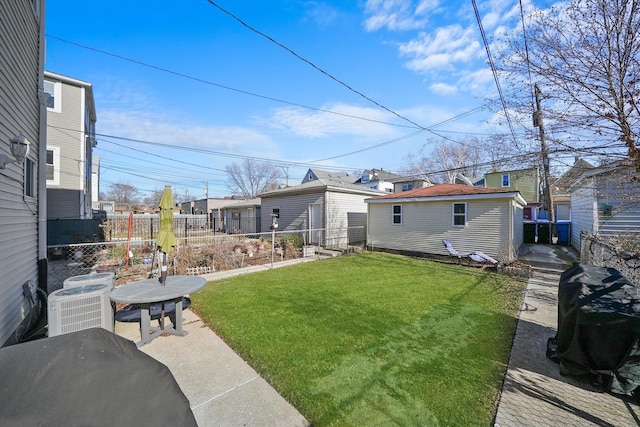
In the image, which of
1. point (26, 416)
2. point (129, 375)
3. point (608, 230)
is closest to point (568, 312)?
point (129, 375)

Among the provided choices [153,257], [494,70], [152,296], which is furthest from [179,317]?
[494,70]

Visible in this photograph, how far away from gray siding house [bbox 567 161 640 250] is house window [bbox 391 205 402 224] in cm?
587

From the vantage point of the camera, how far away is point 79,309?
3234 millimetres

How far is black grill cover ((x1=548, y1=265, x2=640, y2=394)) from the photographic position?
104 inches

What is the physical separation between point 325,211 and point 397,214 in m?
3.44

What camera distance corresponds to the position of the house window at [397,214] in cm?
1226

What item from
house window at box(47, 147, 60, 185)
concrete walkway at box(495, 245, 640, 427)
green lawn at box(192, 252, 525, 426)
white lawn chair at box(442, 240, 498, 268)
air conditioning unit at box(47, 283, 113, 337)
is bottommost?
concrete walkway at box(495, 245, 640, 427)

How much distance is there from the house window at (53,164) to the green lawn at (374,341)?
411 inches

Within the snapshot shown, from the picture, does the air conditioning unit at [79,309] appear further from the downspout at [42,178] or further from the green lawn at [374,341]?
the downspout at [42,178]

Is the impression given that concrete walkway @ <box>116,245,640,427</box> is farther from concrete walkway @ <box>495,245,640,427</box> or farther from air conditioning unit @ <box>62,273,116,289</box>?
air conditioning unit @ <box>62,273,116,289</box>

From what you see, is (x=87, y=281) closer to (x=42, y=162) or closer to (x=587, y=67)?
(x=42, y=162)

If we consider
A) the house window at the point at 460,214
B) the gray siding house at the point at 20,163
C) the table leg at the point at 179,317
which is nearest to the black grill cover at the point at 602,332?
the table leg at the point at 179,317

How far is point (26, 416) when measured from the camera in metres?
1.09

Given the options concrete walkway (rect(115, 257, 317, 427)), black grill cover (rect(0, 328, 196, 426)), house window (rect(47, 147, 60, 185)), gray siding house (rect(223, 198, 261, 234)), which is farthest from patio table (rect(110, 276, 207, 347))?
gray siding house (rect(223, 198, 261, 234))
